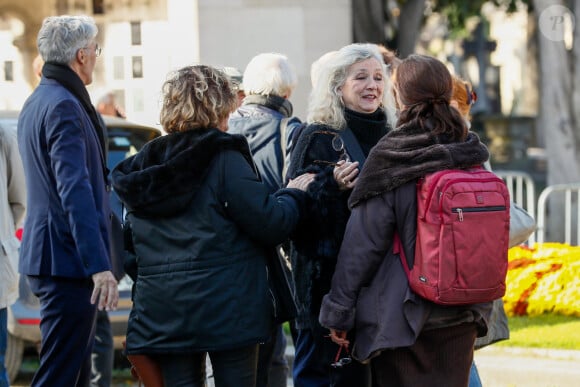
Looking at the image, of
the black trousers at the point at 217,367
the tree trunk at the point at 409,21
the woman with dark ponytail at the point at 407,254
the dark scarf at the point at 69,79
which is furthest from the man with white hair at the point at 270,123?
the tree trunk at the point at 409,21

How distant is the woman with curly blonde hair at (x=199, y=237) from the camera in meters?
4.45

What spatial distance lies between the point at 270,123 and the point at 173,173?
5.70 ft

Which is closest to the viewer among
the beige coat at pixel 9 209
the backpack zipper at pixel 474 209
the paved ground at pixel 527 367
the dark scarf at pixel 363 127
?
the backpack zipper at pixel 474 209

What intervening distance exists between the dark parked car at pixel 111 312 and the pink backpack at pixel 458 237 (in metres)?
3.50

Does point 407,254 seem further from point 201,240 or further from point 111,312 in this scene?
point 111,312

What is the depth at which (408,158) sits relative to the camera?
Result: 4363 mm

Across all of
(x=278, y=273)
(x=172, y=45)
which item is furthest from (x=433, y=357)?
(x=172, y=45)

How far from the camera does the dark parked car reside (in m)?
7.59

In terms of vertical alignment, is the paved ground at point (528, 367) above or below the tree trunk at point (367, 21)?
below

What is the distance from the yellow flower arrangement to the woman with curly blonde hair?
4.68 meters

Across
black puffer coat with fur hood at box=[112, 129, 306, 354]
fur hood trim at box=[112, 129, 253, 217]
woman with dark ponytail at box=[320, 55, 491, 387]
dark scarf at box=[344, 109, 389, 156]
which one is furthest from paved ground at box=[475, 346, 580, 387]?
fur hood trim at box=[112, 129, 253, 217]

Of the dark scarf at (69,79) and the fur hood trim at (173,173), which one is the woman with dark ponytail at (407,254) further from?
the dark scarf at (69,79)

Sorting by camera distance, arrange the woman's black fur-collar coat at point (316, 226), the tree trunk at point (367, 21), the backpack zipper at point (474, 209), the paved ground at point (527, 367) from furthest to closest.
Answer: the tree trunk at point (367, 21)
the paved ground at point (527, 367)
the woman's black fur-collar coat at point (316, 226)
the backpack zipper at point (474, 209)

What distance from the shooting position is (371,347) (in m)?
4.41
